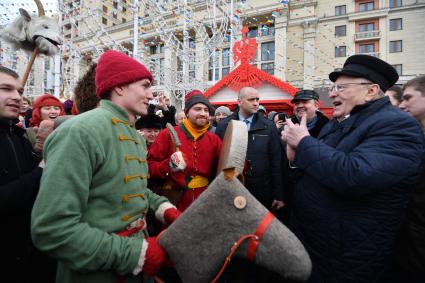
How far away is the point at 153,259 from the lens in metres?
1.27

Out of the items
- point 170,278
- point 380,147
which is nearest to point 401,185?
point 380,147

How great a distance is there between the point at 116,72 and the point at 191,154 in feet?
4.89

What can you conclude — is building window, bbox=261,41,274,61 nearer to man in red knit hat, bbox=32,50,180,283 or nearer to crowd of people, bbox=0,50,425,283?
crowd of people, bbox=0,50,425,283

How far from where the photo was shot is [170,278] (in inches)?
119

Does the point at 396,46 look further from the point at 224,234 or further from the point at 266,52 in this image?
the point at 224,234

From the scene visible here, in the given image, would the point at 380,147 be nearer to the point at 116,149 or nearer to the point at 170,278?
the point at 116,149

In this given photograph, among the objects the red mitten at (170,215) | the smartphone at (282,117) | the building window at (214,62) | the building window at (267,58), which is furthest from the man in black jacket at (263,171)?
the building window at (267,58)

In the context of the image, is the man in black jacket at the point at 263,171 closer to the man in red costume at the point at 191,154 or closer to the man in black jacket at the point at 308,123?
the man in black jacket at the point at 308,123

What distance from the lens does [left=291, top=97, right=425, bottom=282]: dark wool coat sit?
146 cm

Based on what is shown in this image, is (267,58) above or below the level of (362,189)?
above

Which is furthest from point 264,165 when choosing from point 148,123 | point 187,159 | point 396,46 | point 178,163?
point 396,46

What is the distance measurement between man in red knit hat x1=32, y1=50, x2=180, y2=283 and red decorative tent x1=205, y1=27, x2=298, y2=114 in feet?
29.7

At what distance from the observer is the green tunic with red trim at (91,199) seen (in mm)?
1131

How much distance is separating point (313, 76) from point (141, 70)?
28.1 metres
